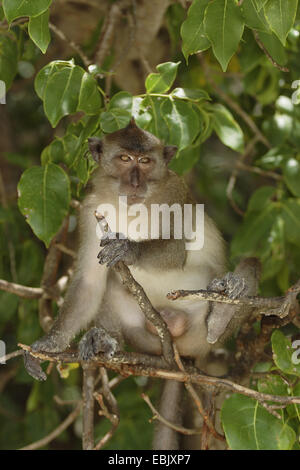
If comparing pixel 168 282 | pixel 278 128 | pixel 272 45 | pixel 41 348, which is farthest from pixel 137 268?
pixel 278 128

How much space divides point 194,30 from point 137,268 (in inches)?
50.4

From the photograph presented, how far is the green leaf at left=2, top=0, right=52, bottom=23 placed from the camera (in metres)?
2.85

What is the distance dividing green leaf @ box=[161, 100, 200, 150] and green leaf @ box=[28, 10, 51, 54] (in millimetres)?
789

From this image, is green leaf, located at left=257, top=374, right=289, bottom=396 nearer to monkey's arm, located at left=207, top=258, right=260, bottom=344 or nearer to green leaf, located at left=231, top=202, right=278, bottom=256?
monkey's arm, located at left=207, top=258, right=260, bottom=344

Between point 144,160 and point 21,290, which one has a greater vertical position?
point 144,160

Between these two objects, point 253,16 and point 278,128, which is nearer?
point 253,16

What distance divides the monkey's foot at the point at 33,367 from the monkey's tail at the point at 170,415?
0.93m

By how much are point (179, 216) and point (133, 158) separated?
441 mm

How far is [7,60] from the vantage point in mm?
3904

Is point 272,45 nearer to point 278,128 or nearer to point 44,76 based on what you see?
point 44,76

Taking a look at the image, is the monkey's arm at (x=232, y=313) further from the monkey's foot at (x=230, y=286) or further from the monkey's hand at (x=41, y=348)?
the monkey's hand at (x=41, y=348)

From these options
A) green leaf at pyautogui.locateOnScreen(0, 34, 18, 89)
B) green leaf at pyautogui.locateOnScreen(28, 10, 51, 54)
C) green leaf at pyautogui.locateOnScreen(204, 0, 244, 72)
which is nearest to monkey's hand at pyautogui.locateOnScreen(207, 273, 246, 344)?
green leaf at pyautogui.locateOnScreen(204, 0, 244, 72)

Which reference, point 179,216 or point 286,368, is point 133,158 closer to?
point 179,216

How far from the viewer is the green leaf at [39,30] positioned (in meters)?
3.05
